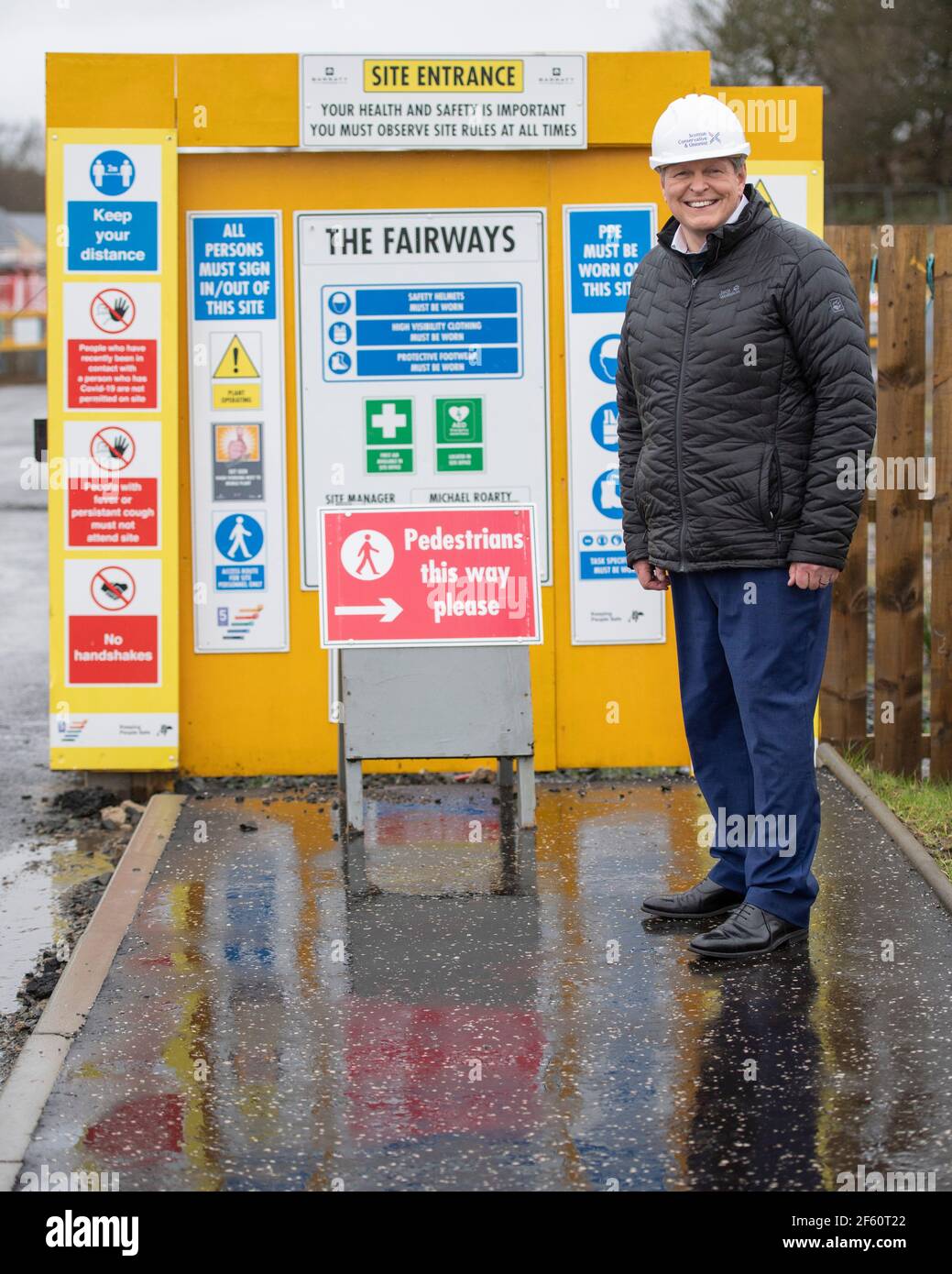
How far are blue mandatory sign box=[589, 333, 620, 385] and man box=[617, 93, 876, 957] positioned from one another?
173 cm

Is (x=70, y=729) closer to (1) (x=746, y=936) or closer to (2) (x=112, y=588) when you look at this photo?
(2) (x=112, y=588)

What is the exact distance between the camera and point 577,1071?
409cm

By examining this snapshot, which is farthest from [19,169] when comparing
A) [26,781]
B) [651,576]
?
[651,576]

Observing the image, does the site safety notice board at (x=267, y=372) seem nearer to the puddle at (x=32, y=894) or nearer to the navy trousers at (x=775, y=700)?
the puddle at (x=32, y=894)

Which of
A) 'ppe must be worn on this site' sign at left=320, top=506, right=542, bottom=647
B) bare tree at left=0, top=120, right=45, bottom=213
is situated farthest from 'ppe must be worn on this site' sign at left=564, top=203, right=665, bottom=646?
bare tree at left=0, top=120, right=45, bottom=213

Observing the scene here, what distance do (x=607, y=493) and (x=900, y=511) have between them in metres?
1.19

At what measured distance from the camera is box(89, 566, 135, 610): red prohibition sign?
678 cm

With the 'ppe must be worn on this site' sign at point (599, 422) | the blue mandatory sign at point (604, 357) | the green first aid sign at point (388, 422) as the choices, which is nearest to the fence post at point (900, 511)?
the 'ppe must be worn on this site' sign at point (599, 422)

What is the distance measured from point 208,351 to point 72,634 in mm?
1252

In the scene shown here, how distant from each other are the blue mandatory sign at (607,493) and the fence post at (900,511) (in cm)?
107

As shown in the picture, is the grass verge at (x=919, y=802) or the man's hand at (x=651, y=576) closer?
the man's hand at (x=651, y=576)

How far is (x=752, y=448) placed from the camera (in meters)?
4.71

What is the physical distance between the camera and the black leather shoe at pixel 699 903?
204 inches

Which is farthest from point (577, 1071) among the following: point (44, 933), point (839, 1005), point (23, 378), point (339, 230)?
point (23, 378)
